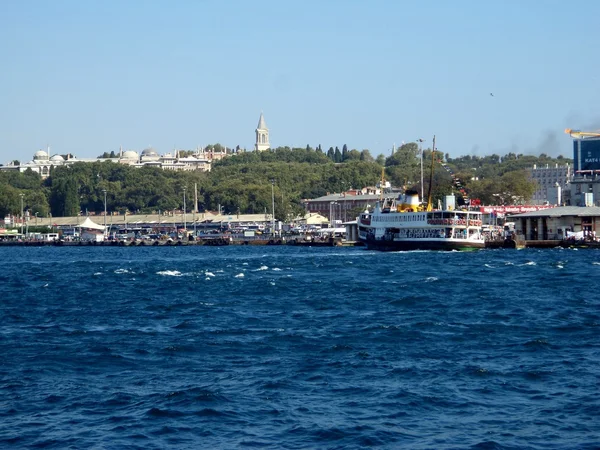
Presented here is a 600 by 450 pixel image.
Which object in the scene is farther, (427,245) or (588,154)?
(588,154)

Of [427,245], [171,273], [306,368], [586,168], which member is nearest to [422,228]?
[427,245]

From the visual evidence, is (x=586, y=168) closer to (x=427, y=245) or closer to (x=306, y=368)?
(x=427, y=245)

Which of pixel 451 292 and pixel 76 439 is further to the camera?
pixel 451 292

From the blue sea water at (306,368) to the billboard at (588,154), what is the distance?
97.7 metres

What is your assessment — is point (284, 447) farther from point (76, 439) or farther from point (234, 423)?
point (76, 439)

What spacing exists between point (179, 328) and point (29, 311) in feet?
32.6

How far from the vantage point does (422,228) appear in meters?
94.6

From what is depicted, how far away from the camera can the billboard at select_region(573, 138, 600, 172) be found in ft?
470

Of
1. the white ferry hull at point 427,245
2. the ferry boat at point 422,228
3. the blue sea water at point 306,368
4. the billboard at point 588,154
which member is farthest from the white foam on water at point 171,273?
the billboard at point 588,154

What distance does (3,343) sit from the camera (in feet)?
102

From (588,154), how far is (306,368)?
126 meters

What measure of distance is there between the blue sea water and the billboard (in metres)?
97.7

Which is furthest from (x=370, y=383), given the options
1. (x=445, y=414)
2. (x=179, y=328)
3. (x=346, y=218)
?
(x=346, y=218)

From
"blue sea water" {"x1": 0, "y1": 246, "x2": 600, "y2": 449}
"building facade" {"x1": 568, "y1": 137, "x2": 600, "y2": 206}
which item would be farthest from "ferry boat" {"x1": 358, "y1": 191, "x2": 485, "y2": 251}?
"blue sea water" {"x1": 0, "y1": 246, "x2": 600, "y2": 449}
